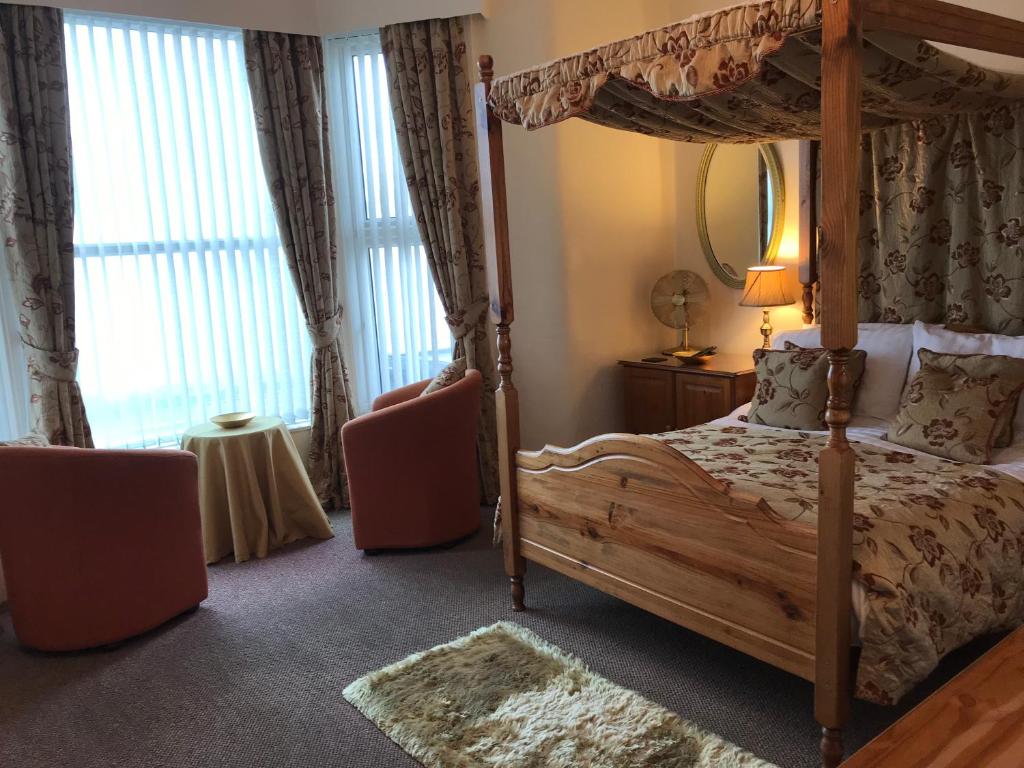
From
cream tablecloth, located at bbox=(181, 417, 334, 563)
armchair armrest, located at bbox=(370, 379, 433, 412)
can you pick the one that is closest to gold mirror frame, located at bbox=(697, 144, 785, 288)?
armchair armrest, located at bbox=(370, 379, 433, 412)

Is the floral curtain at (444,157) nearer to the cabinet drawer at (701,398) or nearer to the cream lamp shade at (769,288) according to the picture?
Result: the cabinet drawer at (701,398)

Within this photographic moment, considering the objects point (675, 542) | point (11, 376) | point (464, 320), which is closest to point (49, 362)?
point (11, 376)

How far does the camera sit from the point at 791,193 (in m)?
4.17

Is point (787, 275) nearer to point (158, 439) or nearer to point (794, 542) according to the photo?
point (794, 542)

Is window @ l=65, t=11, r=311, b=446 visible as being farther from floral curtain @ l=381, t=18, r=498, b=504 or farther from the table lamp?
the table lamp

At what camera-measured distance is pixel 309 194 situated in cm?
445

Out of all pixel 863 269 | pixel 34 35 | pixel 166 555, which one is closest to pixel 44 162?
pixel 34 35

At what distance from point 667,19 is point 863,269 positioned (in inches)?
74.1

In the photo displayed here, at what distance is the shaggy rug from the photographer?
7.52 ft

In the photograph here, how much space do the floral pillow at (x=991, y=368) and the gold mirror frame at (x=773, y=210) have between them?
1181 mm

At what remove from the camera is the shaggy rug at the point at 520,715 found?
229 centimetres

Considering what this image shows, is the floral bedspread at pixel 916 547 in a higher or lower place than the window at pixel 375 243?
lower

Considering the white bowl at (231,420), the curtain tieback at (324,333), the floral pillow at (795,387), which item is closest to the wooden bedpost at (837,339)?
the floral pillow at (795,387)

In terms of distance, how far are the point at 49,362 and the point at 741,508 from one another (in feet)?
10.5
